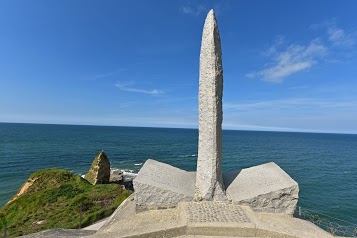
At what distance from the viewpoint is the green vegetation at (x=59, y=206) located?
1199cm

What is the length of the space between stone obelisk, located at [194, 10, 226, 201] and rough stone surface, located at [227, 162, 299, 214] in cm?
60

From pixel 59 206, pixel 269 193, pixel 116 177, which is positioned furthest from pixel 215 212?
pixel 116 177

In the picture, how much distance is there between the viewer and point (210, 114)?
761 cm

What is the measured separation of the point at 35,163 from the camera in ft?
127

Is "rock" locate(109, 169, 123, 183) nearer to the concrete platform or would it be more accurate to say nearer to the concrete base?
the concrete base

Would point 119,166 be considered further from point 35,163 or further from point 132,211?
point 132,211

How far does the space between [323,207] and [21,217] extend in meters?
24.0

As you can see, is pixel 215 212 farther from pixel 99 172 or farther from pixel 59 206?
pixel 99 172

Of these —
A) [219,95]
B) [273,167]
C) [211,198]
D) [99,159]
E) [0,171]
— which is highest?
[219,95]

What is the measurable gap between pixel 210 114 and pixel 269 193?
3.01 meters

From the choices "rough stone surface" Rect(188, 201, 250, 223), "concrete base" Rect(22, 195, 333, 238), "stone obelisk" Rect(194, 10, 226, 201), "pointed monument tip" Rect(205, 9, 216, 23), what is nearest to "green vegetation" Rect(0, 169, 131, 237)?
Result: "concrete base" Rect(22, 195, 333, 238)

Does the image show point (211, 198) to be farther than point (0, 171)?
No

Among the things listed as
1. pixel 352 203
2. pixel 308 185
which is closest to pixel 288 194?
pixel 352 203

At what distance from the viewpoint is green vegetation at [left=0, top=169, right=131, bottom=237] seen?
39.3 ft
